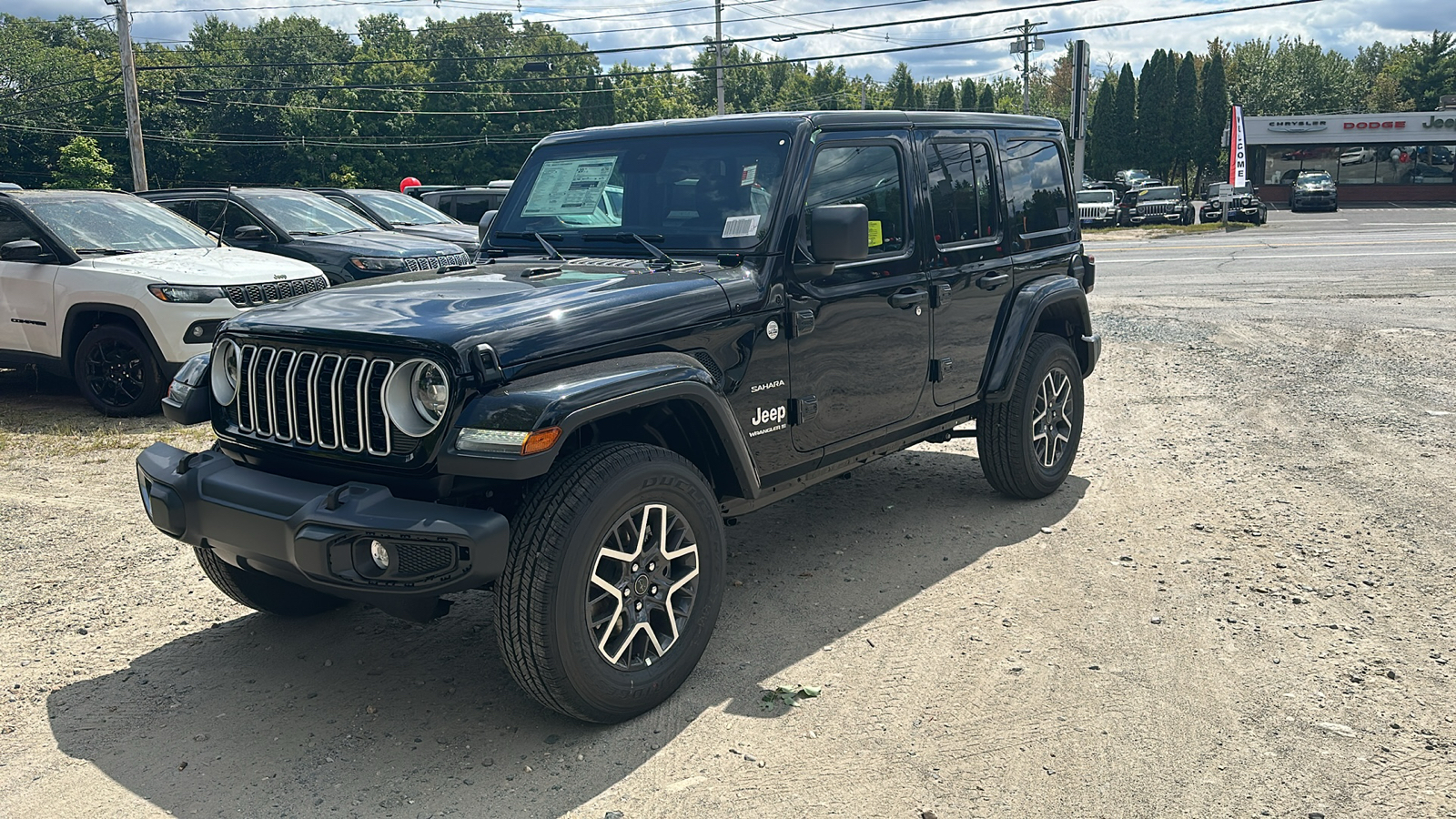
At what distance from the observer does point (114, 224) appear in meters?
9.41

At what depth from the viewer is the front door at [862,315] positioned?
4648 mm

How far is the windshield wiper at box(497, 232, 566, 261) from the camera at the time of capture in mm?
4883

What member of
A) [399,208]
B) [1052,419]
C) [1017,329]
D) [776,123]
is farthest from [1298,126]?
[776,123]

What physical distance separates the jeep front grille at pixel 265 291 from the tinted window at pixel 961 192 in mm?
5085

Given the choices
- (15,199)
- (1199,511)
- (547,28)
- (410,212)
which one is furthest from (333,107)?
(1199,511)

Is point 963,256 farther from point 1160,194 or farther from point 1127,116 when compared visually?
point 1127,116

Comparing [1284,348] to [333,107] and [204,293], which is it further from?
[333,107]

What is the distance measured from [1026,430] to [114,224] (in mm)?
7597

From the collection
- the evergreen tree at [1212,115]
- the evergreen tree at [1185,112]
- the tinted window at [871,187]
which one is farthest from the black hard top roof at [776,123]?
the evergreen tree at [1212,115]

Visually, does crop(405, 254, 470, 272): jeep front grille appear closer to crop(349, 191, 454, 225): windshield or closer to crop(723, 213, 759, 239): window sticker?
crop(349, 191, 454, 225): windshield

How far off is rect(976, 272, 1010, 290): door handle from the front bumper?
319cm

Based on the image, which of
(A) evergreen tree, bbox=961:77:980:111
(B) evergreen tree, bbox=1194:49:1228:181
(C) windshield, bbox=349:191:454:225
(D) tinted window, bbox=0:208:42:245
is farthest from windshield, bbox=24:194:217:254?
(A) evergreen tree, bbox=961:77:980:111

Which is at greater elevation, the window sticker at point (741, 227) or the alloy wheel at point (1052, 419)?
the window sticker at point (741, 227)

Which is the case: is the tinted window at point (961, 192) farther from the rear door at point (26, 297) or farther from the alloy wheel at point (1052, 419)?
the rear door at point (26, 297)
